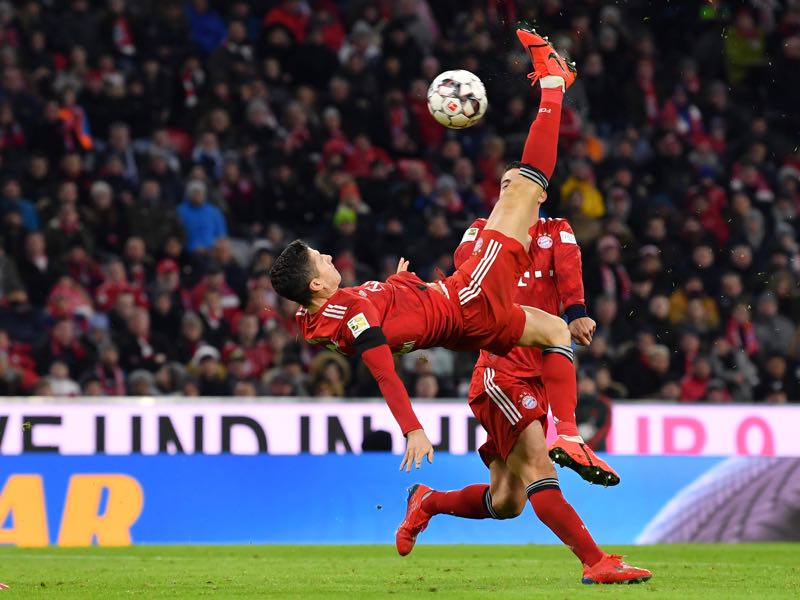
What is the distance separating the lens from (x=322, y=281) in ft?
23.6

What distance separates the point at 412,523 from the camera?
8.27m

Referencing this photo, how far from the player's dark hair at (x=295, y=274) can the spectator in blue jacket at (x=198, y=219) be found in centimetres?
790

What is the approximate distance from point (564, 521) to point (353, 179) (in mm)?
9339

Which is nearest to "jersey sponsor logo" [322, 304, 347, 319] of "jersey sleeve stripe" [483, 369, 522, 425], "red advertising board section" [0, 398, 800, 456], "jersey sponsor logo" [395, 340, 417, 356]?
"jersey sponsor logo" [395, 340, 417, 356]

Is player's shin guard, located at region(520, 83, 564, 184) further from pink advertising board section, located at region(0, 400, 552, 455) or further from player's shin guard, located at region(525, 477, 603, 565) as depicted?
pink advertising board section, located at region(0, 400, 552, 455)

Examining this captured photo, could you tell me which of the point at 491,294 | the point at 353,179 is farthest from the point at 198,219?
the point at 491,294

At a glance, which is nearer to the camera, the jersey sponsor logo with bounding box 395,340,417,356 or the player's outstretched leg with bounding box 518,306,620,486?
the jersey sponsor logo with bounding box 395,340,417,356

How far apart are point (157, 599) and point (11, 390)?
21.2 feet

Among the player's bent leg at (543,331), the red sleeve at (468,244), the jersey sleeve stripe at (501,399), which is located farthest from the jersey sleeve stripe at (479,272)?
the jersey sleeve stripe at (501,399)

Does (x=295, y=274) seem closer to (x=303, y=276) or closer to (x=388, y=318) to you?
(x=303, y=276)

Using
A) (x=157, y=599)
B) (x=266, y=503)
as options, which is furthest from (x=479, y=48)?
(x=157, y=599)

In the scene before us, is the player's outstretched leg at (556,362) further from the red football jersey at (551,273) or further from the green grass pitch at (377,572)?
the green grass pitch at (377,572)

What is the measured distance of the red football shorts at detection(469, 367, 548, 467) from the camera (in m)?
7.70

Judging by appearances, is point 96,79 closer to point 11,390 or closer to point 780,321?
point 11,390
